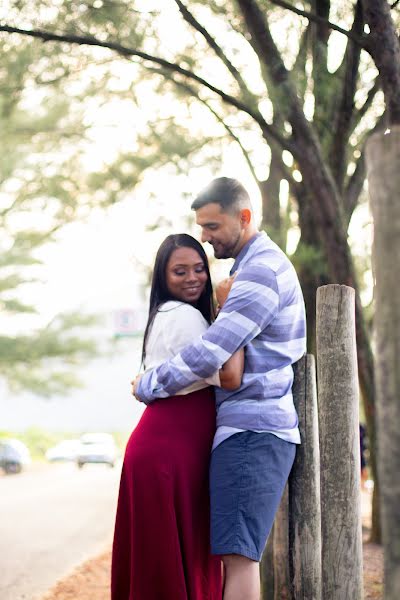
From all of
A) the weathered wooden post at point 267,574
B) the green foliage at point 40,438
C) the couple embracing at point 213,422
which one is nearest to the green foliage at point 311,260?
the weathered wooden post at point 267,574

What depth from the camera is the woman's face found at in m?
4.11

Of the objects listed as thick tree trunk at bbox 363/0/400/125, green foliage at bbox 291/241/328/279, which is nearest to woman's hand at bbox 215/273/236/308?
thick tree trunk at bbox 363/0/400/125

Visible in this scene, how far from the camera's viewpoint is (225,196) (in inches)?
157

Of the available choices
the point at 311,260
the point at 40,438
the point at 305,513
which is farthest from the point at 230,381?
the point at 40,438

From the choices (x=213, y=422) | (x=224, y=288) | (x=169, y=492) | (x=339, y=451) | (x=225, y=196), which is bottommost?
(x=169, y=492)

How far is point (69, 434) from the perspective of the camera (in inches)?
1677

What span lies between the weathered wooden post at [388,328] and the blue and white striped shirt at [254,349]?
1.50 metres

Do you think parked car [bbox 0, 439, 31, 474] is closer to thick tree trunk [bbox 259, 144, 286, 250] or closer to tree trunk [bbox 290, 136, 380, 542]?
thick tree trunk [bbox 259, 144, 286, 250]

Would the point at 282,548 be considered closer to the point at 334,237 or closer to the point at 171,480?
the point at 171,480

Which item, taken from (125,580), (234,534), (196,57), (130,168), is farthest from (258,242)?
(130,168)

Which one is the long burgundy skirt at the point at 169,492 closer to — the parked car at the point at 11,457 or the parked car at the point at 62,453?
the parked car at the point at 11,457

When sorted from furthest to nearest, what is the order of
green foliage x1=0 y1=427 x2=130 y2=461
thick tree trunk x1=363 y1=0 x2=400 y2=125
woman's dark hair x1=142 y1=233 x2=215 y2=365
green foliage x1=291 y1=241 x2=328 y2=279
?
green foliage x1=0 y1=427 x2=130 y2=461
green foliage x1=291 y1=241 x2=328 y2=279
thick tree trunk x1=363 y1=0 x2=400 y2=125
woman's dark hair x1=142 y1=233 x2=215 y2=365

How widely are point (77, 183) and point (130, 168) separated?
1459mm

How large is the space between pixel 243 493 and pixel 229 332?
0.62 metres
